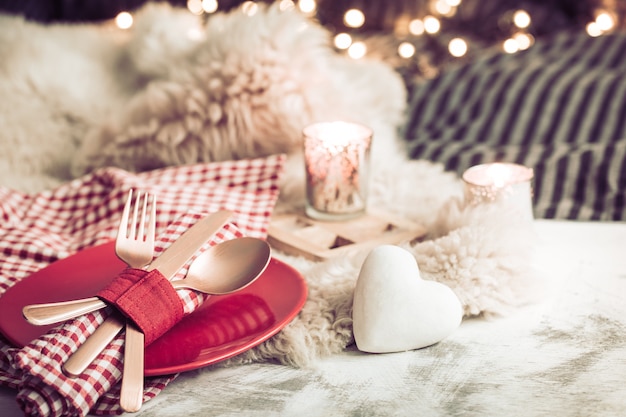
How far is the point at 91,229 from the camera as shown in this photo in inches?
30.3

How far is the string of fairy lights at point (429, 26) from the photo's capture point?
1.84 meters

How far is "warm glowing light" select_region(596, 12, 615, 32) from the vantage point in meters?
1.97

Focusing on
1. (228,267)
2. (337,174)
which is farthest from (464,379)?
(337,174)

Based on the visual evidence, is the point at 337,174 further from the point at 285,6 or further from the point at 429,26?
the point at 429,26

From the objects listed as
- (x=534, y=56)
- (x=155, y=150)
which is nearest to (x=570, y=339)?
(x=155, y=150)

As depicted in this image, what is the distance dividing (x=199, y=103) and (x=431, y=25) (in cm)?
131

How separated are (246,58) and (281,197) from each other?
8.6 inches

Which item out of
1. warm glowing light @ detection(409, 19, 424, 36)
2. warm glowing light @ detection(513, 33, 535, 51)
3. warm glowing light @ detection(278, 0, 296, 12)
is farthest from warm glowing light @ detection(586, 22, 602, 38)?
warm glowing light @ detection(278, 0, 296, 12)

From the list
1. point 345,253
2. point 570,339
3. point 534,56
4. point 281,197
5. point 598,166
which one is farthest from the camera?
point 534,56

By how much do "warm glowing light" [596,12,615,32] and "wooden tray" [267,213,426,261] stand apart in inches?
60.6

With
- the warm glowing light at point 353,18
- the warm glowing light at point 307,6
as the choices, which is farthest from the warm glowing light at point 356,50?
the warm glowing light at point 353,18

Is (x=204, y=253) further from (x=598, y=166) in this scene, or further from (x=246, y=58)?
(x=598, y=166)

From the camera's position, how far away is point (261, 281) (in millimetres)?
583

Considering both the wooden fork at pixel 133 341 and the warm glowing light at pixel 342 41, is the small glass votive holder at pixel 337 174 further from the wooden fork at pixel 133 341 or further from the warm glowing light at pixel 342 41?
the warm glowing light at pixel 342 41
